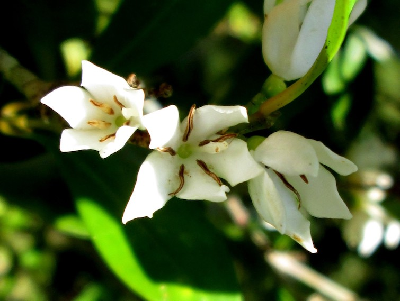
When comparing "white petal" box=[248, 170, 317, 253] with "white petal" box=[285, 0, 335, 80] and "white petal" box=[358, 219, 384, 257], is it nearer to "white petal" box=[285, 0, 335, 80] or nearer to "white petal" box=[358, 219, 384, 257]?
"white petal" box=[285, 0, 335, 80]

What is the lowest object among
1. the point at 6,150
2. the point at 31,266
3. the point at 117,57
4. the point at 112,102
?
the point at 31,266

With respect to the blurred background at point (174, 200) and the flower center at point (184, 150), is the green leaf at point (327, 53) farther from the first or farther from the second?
the blurred background at point (174, 200)

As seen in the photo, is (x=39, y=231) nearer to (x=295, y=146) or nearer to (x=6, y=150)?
(x=6, y=150)

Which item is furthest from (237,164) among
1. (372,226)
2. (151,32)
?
(372,226)

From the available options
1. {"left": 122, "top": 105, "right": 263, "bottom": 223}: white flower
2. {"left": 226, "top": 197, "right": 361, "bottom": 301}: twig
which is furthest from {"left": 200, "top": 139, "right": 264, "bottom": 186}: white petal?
{"left": 226, "top": 197, "right": 361, "bottom": 301}: twig

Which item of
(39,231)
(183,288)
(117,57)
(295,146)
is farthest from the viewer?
(39,231)

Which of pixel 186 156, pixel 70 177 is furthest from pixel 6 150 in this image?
pixel 186 156
